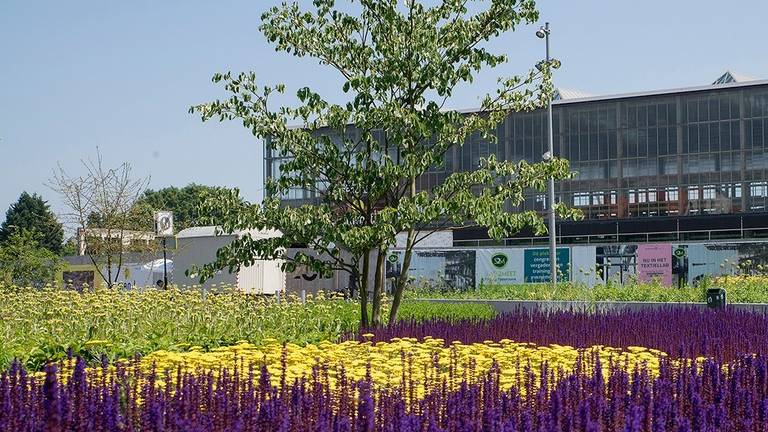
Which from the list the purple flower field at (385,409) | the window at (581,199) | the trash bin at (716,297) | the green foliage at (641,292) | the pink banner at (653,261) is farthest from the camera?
the window at (581,199)

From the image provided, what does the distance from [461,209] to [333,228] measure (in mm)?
1956

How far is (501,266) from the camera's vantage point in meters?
37.8

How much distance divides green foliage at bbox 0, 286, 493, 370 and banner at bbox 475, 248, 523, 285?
67.2 feet

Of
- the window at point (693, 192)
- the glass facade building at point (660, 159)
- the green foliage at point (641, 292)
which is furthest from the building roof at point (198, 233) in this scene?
the window at point (693, 192)

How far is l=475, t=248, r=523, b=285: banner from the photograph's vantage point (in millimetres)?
37781

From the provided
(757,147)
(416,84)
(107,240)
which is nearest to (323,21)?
(416,84)

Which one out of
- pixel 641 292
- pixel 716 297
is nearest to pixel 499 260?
pixel 641 292

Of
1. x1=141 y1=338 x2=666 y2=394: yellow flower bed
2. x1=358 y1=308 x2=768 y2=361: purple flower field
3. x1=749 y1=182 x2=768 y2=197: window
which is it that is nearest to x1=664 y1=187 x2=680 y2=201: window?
x1=749 y1=182 x2=768 y2=197: window

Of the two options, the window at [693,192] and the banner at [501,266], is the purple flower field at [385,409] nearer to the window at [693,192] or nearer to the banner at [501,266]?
the banner at [501,266]

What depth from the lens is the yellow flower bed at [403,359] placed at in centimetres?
957

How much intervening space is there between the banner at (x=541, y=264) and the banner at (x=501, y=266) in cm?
27

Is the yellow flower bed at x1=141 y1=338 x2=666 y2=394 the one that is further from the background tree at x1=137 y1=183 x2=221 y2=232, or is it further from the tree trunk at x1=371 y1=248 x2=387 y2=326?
the background tree at x1=137 y1=183 x2=221 y2=232

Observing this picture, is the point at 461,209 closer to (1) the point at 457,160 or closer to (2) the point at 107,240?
(2) the point at 107,240

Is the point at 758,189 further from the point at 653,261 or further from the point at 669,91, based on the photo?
the point at 653,261
